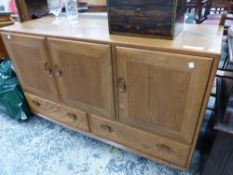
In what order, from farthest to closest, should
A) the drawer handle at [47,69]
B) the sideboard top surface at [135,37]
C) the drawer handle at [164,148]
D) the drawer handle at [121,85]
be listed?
the drawer handle at [47,69] < the drawer handle at [164,148] < the drawer handle at [121,85] < the sideboard top surface at [135,37]

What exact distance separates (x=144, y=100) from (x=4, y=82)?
1.23 metres

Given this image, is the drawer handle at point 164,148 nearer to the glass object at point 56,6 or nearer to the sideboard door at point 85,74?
the sideboard door at point 85,74

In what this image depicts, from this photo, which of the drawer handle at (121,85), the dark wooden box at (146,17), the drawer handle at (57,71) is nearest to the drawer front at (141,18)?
the dark wooden box at (146,17)

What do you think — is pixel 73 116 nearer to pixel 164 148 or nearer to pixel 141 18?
pixel 164 148

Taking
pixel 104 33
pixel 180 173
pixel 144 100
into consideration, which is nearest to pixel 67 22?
pixel 104 33

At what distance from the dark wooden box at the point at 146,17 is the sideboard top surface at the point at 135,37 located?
0.03 metres

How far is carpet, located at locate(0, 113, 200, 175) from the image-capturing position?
121 cm

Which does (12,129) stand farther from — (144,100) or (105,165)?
(144,100)

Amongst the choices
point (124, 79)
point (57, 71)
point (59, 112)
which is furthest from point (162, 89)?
point (59, 112)

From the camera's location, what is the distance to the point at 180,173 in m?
1.15

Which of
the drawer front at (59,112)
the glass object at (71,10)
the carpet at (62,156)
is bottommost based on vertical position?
the carpet at (62,156)

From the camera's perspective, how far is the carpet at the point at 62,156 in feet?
3.96

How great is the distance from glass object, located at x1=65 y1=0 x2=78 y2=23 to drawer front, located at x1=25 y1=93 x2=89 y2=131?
2.10 feet

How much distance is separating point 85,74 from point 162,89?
440 mm
